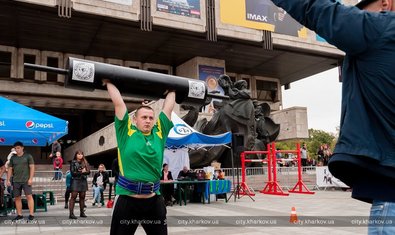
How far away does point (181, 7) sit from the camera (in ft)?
104

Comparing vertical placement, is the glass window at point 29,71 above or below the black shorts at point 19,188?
above

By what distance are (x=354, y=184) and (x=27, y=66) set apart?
2.99 metres

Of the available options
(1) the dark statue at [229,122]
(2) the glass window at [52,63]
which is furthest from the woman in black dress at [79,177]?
(2) the glass window at [52,63]

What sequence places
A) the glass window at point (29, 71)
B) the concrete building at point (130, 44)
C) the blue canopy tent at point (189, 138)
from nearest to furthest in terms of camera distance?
1. the blue canopy tent at point (189, 138)
2. the concrete building at point (130, 44)
3. the glass window at point (29, 71)

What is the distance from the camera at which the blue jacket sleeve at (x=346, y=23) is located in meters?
1.75

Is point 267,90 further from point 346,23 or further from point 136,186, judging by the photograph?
point 346,23

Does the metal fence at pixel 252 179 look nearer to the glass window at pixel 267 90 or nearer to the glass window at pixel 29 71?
the glass window at pixel 29 71

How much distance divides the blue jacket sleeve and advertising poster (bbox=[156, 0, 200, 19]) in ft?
99.5

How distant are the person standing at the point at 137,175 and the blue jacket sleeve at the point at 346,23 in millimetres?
2062

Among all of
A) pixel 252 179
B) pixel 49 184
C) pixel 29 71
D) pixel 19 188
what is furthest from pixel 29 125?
pixel 29 71

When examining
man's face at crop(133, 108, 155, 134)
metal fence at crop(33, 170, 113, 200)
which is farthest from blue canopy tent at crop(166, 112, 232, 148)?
man's face at crop(133, 108, 155, 134)

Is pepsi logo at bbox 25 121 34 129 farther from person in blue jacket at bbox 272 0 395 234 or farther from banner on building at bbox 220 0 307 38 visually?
banner on building at bbox 220 0 307 38

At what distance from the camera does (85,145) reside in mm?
33719

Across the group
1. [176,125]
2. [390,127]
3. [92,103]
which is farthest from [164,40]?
[390,127]
